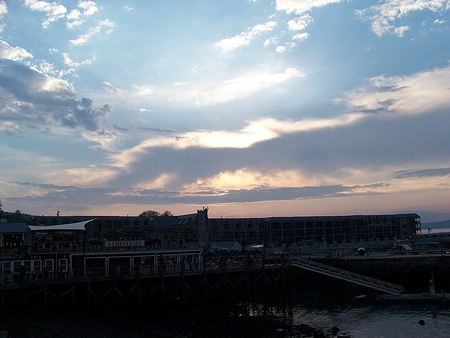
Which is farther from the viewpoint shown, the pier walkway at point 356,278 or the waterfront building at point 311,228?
the waterfront building at point 311,228

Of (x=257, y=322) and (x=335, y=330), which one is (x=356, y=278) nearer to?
(x=335, y=330)

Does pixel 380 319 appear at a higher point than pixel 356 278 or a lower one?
lower

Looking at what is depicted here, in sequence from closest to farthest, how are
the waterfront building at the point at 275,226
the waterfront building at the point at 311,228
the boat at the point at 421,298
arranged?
the boat at the point at 421,298 < the waterfront building at the point at 275,226 < the waterfront building at the point at 311,228

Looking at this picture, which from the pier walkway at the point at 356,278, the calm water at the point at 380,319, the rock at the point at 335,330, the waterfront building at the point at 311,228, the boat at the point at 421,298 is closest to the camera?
the rock at the point at 335,330

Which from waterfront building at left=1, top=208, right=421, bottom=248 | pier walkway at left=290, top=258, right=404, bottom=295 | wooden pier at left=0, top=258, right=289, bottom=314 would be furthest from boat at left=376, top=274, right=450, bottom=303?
waterfront building at left=1, top=208, right=421, bottom=248

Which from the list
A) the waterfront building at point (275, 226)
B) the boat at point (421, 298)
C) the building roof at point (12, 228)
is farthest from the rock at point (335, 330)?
the waterfront building at point (275, 226)

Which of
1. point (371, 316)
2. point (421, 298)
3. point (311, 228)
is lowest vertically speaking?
point (371, 316)

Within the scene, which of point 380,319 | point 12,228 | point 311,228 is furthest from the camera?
point 311,228

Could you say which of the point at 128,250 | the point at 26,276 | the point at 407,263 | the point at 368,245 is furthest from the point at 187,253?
the point at 368,245

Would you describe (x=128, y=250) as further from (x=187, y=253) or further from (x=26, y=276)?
(x=26, y=276)

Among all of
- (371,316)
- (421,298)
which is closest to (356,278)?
(421,298)

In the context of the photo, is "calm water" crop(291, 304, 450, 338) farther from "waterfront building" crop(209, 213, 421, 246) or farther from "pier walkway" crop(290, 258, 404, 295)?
"waterfront building" crop(209, 213, 421, 246)

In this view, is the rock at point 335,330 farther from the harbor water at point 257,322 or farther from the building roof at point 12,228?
the building roof at point 12,228

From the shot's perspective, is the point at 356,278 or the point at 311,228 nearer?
the point at 356,278
